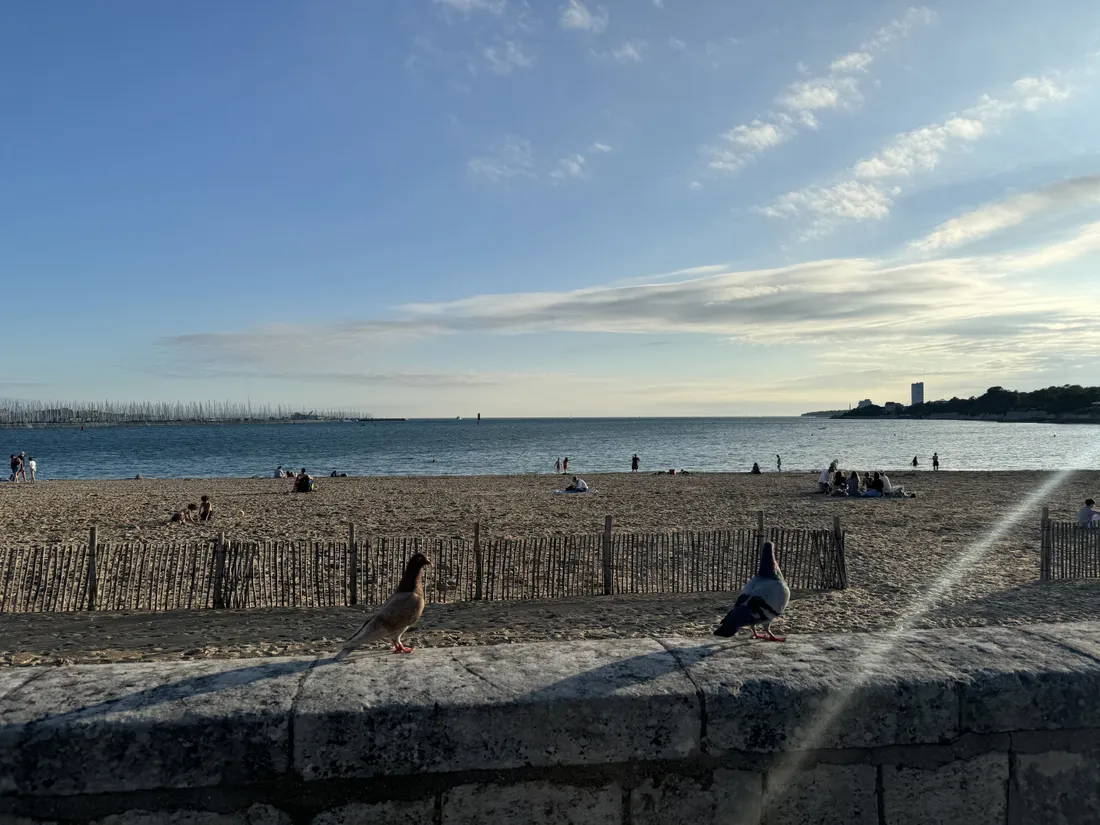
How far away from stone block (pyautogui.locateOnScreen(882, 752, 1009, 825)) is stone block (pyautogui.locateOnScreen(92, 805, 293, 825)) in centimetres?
169

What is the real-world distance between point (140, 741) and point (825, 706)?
6.06 ft

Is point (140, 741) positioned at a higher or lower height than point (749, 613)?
higher

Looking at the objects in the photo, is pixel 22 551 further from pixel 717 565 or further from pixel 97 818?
pixel 97 818

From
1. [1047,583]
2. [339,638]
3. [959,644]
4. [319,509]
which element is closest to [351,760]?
[959,644]

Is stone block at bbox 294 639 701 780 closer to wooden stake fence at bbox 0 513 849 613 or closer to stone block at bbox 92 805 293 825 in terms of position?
stone block at bbox 92 805 293 825

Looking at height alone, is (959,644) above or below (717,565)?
above

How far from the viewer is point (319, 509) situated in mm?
25641

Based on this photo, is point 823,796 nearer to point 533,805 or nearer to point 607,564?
point 533,805

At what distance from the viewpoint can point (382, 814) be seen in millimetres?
1944

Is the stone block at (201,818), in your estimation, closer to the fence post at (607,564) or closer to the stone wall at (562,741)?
the stone wall at (562,741)

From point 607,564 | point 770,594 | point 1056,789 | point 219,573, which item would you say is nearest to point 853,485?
point 607,564

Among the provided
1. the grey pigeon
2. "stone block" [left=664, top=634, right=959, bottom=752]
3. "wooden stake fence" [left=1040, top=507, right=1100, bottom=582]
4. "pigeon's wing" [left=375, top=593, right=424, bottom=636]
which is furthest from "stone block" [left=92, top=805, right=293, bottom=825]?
"wooden stake fence" [left=1040, top=507, right=1100, bottom=582]

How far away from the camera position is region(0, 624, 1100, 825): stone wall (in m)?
1.88

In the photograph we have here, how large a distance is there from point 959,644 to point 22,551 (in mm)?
13589
